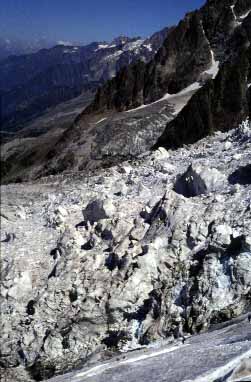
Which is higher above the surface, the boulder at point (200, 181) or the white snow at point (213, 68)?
the white snow at point (213, 68)

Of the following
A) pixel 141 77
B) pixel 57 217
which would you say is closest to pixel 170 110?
pixel 141 77

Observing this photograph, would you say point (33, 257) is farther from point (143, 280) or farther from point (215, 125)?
point (215, 125)

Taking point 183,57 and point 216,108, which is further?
point 183,57

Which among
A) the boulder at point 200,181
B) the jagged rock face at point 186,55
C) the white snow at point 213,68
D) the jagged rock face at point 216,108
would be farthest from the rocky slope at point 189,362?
the white snow at point 213,68

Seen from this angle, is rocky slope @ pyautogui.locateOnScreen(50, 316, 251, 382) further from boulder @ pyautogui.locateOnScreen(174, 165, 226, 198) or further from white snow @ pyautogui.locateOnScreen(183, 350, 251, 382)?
boulder @ pyautogui.locateOnScreen(174, 165, 226, 198)

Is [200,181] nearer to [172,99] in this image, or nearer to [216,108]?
[216,108]

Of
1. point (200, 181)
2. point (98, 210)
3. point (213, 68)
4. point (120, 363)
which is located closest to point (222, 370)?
point (120, 363)

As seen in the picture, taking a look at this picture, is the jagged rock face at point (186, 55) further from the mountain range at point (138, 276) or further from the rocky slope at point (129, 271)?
the rocky slope at point (129, 271)

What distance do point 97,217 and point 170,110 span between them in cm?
5282

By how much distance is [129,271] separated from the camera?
15469 millimetres

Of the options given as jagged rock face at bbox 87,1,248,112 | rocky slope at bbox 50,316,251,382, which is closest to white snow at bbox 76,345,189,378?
rocky slope at bbox 50,316,251,382

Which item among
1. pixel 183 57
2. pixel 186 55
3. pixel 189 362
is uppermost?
pixel 186 55

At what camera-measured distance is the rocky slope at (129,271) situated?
544 inches

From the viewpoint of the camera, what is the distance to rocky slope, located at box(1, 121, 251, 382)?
1381 cm
